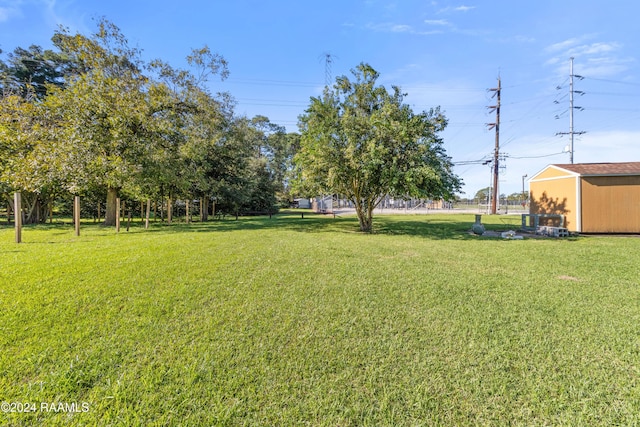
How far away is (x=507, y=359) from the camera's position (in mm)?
2445

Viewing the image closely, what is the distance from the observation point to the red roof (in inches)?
408

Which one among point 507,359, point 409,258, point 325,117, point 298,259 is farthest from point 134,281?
point 325,117

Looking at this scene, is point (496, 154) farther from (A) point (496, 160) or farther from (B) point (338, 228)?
(B) point (338, 228)

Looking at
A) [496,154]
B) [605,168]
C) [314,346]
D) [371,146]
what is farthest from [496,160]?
[314,346]

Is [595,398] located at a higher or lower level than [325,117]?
lower

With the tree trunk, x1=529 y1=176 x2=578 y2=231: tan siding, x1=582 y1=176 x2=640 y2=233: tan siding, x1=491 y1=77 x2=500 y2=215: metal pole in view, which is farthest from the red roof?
the tree trunk

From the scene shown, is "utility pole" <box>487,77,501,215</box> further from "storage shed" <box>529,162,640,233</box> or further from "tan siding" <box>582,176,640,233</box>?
"tan siding" <box>582,176,640,233</box>

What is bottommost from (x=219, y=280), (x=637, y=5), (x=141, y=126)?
(x=219, y=280)

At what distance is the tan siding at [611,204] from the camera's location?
1034 cm

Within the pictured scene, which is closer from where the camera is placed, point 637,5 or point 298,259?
point 298,259

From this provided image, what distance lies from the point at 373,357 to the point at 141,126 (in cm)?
1258

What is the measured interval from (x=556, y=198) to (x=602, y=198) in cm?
144

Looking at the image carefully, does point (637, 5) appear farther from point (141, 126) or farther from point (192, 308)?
point (141, 126)

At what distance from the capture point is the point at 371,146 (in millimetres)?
9180
